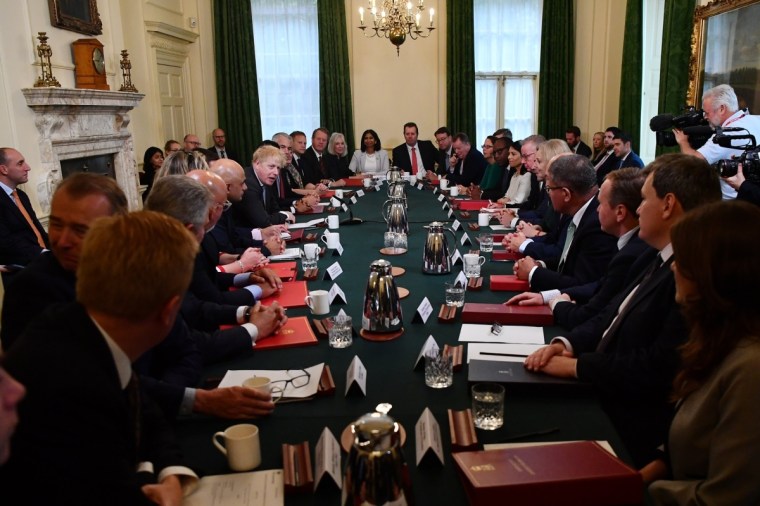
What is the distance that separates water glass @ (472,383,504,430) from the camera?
147 cm

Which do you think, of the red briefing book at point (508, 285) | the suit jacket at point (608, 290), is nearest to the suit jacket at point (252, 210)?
the red briefing book at point (508, 285)

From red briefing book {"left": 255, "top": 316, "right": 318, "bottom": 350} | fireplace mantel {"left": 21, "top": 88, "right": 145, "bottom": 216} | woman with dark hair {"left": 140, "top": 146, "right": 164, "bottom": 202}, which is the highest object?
fireplace mantel {"left": 21, "top": 88, "right": 145, "bottom": 216}

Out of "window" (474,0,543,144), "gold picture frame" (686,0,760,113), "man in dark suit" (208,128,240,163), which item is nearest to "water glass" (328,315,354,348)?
"gold picture frame" (686,0,760,113)

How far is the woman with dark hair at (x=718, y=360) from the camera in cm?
124

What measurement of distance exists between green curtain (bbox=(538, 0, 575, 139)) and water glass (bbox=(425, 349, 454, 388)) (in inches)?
309

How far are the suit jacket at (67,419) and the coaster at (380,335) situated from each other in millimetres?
1096

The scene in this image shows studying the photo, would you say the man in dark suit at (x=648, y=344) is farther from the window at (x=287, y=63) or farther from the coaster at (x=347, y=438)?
the window at (x=287, y=63)

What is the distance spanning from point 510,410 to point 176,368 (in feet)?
3.18

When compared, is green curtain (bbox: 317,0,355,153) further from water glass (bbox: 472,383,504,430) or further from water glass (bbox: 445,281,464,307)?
water glass (bbox: 472,383,504,430)

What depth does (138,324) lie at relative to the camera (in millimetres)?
1080

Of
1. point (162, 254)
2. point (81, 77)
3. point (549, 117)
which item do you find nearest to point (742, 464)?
point (162, 254)

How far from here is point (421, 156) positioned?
8.55 meters

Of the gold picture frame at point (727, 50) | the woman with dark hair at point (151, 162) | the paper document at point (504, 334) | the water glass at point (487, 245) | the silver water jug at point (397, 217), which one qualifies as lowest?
the paper document at point (504, 334)

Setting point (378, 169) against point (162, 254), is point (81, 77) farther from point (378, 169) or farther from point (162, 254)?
point (162, 254)
